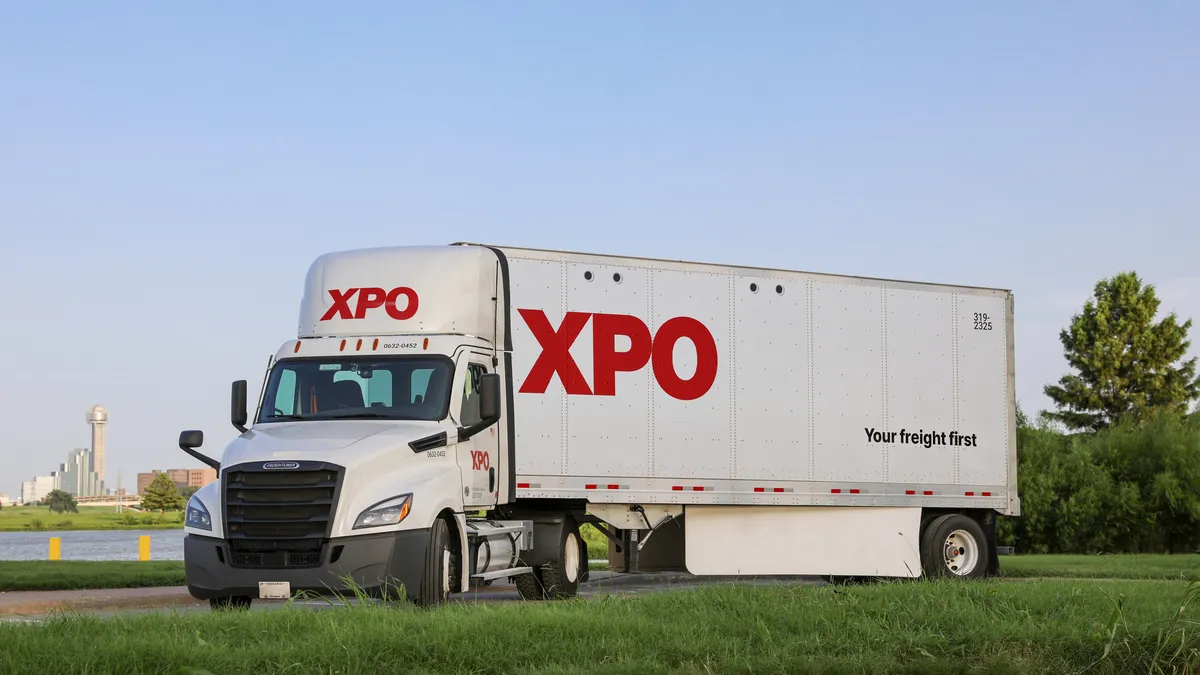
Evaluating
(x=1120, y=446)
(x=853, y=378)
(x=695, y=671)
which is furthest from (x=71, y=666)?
(x=1120, y=446)

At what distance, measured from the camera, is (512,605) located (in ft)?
39.0

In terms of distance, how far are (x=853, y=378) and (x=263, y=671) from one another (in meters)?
12.2

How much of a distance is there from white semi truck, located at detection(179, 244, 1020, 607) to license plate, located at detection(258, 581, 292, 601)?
0.04 meters

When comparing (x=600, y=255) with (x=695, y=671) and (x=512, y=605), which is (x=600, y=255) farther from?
(x=695, y=671)

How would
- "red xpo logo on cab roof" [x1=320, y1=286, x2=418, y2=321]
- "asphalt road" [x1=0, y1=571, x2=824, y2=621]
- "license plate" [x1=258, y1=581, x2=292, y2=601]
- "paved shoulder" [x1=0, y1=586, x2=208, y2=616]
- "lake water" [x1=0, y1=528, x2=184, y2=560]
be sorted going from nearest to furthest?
"license plate" [x1=258, y1=581, x2=292, y2=601] < "asphalt road" [x1=0, y1=571, x2=824, y2=621] < "red xpo logo on cab roof" [x1=320, y1=286, x2=418, y2=321] < "paved shoulder" [x1=0, y1=586, x2=208, y2=616] < "lake water" [x1=0, y1=528, x2=184, y2=560]

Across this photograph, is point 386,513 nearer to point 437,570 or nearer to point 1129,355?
point 437,570

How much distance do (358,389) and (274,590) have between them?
9.07 ft

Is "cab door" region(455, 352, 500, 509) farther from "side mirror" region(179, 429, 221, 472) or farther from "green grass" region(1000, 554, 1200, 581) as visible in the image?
"green grass" region(1000, 554, 1200, 581)

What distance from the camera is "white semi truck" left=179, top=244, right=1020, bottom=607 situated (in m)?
13.8

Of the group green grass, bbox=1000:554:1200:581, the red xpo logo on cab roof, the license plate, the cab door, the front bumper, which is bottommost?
green grass, bbox=1000:554:1200:581

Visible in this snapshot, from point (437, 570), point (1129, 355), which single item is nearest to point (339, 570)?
point (437, 570)

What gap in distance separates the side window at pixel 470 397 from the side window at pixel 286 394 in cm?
192

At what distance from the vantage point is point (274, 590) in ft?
44.1

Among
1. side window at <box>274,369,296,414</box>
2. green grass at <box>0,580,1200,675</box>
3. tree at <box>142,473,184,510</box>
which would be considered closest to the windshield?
side window at <box>274,369,296,414</box>
